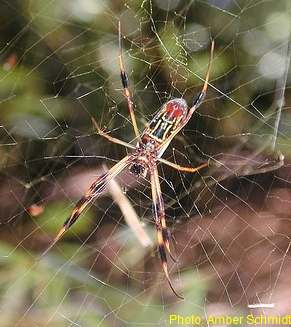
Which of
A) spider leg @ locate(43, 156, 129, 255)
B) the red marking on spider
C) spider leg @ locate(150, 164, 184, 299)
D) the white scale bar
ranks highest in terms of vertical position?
the red marking on spider

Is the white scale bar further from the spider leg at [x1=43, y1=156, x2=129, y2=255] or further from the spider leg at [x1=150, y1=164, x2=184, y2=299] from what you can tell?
the spider leg at [x1=43, y1=156, x2=129, y2=255]

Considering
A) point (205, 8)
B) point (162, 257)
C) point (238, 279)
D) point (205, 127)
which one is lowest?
point (238, 279)

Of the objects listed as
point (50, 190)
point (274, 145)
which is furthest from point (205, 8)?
point (50, 190)

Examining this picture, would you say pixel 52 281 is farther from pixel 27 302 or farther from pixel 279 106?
pixel 279 106

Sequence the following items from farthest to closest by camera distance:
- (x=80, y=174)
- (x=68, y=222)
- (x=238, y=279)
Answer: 1. (x=238, y=279)
2. (x=80, y=174)
3. (x=68, y=222)

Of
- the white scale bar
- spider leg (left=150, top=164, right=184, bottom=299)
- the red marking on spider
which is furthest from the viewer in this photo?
the white scale bar

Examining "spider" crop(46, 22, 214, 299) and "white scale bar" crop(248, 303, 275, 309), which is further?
"white scale bar" crop(248, 303, 275, 309)

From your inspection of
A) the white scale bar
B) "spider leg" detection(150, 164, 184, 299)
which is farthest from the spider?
the white scale bar
